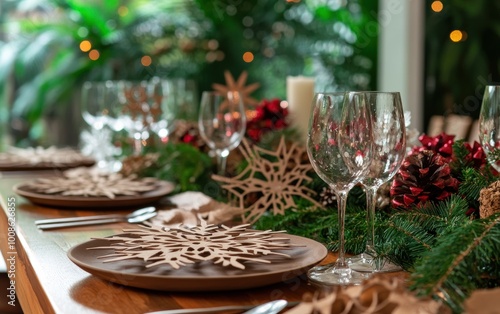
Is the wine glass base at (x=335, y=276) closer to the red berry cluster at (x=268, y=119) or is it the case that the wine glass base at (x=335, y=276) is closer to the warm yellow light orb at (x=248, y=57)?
the red berry cluster at (x=268, y=119)

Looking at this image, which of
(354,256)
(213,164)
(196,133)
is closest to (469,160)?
(354,256)

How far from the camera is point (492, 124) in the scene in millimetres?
962

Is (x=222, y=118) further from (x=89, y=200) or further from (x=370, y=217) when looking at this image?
(x=370, y=217)

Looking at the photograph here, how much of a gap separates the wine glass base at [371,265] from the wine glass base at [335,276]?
0.02 m

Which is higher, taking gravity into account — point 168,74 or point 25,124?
point 168,74

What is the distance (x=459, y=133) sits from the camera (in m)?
2.87

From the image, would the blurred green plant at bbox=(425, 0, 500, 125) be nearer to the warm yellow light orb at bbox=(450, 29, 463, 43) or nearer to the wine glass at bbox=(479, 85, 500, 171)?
the warm yellow light orb at bbox=(450, 29, 463, 43)

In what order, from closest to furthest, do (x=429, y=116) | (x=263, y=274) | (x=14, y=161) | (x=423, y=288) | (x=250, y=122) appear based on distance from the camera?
(x=423, y=288) → (x=263, y=274) → (x=250, y=122) → (x=14, y=161) → (x=429, y=116)

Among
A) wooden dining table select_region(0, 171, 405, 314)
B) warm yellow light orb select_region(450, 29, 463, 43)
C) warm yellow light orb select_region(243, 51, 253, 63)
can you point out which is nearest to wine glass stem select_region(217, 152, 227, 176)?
wooden dining table select_region(0, 171, 405, 314)

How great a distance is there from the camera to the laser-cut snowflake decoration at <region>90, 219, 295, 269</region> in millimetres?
873

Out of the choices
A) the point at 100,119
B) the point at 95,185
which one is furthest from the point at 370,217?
the point at 100,119

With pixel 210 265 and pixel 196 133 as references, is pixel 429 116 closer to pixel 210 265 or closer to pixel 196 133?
pixel 196 133

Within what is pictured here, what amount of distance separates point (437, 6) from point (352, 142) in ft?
12.0

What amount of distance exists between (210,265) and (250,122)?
0.96 meters
